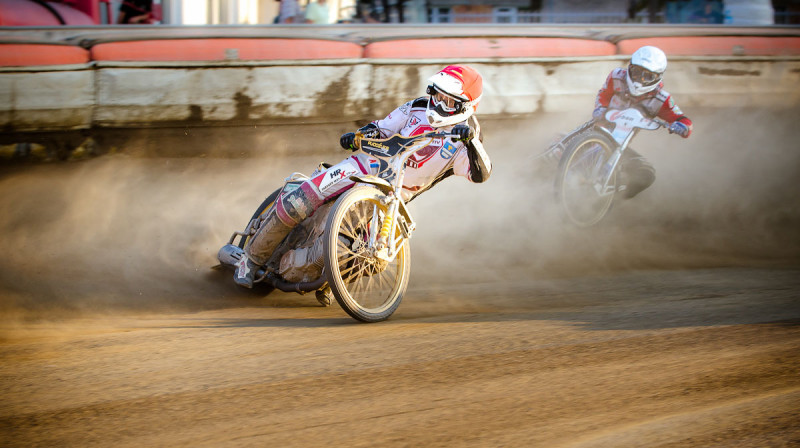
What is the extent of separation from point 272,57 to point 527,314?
4841 mm

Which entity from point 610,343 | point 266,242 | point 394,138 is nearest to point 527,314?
point 610,343

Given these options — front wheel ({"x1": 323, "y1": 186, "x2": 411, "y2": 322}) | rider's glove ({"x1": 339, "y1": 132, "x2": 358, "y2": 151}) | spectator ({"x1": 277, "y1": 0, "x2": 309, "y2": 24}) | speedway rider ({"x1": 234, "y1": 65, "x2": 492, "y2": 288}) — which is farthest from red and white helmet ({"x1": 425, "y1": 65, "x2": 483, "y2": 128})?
spectator ({"x1": 277, "y1": 0, "x2": 309, "y2": 24})

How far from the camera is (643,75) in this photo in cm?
814

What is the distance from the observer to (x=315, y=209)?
5609 mm

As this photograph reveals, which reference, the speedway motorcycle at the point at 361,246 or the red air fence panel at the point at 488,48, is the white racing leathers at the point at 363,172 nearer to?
the speedway motorcycle at the point at 361,246

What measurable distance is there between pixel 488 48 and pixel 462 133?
191 inches

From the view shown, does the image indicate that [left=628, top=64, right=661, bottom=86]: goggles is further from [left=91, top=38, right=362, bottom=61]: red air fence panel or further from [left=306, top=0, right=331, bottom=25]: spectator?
[left=306, top=0, right=331, bottom=25]: spectator

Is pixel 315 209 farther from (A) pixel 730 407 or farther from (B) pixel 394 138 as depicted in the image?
(A) pixel 730 407

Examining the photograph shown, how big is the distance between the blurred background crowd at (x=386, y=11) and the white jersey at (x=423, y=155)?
20.5 ft

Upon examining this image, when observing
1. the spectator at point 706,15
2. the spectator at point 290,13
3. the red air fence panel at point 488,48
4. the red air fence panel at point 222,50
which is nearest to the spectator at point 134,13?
the spectator at point 290,13

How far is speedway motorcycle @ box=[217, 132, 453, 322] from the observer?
16.7ft

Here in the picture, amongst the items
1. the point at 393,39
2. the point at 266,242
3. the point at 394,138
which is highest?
the point at 393,39

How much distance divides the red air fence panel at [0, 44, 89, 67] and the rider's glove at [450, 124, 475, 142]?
197 inches

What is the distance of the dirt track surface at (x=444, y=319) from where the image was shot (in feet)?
11.3
